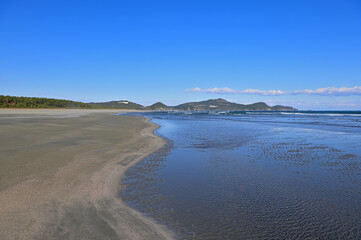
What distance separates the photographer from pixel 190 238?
12.5 feet

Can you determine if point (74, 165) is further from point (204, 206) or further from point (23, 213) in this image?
point (204, 206)

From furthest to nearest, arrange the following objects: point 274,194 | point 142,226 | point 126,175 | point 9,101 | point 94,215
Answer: point 9,101, point 126,175, point 274,194, point 94,215, point 142,226

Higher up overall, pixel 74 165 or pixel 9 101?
pixel 9 101

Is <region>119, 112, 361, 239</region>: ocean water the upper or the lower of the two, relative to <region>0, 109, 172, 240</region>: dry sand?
lower

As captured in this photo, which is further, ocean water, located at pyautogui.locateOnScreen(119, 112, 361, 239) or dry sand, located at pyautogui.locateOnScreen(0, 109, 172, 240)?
ocean water, located at pyautogui.locateOnScreen(119, 112, 361, 239)

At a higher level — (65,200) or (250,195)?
(65,200)

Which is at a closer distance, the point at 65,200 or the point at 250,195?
the point at 65,200

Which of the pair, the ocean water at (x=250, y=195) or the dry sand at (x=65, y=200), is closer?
the dry sand at (x=65, y=200)

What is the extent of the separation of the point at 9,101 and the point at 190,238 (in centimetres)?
9187

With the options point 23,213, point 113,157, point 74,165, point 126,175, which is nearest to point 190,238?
point 23,213

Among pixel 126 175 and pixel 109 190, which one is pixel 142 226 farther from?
pixel 126 175

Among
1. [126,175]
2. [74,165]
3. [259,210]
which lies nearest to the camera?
[259,210]

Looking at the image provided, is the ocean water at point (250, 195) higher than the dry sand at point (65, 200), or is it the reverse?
the dry sand at point (65, 200)

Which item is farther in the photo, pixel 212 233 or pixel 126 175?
pixel 126 175
